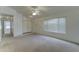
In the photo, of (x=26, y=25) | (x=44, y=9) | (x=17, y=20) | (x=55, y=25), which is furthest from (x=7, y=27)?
(x=55, y=25)

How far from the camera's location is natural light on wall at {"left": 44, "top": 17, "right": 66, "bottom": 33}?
5.73ft

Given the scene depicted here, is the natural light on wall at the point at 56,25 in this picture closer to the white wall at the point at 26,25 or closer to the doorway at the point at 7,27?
the white wall at the point at 26,25

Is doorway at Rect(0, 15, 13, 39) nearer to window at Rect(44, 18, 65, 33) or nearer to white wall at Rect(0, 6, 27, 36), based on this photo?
white wall at Rect(0, 6, 27, 36)

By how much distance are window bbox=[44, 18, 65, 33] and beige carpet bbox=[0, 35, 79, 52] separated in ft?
0.66

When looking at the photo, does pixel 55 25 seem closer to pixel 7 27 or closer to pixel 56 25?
→ pixel 56 25

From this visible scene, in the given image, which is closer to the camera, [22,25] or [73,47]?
[73,47]

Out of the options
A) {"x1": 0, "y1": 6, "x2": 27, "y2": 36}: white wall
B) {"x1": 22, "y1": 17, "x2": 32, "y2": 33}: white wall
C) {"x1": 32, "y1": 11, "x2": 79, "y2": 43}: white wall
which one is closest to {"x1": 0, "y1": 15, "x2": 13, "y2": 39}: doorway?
{"x1": 0, "y1": 6, "x2": 27, "y2": 36}: white wall

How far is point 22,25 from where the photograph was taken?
184cm

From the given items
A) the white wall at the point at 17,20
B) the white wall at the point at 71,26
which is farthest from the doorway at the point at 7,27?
the white wall at the point at 71,26

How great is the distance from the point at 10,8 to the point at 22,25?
16.0 inches
